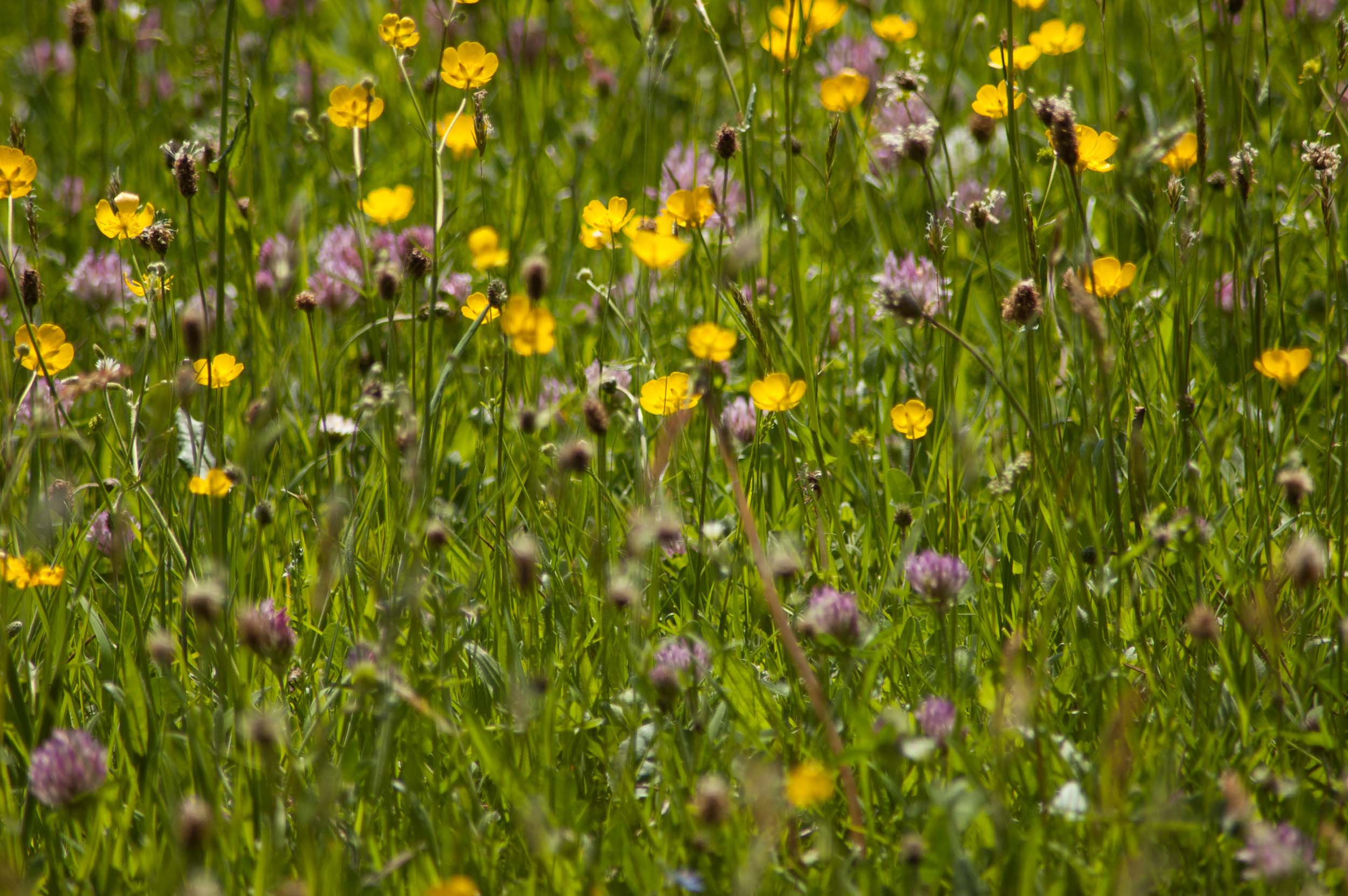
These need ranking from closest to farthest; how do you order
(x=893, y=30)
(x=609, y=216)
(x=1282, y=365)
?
1. (x=1282, y=365)
2. (x=609, y=216)
3. (x=893, y=30)

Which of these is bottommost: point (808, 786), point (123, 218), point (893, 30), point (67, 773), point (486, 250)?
point (67, 773)

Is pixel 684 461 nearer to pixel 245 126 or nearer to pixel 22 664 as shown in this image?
pixel 245 126

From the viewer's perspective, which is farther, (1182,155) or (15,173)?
(1182,155)

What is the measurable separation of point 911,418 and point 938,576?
0.46 meters

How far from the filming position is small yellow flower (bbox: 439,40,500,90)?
163 centimetres

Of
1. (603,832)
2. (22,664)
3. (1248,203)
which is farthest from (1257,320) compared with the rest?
(22,664)

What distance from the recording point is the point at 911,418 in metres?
1.67

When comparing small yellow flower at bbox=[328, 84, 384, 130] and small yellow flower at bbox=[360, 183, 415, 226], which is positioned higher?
small yellow flower at bbox=[328, 84, 384, 130]

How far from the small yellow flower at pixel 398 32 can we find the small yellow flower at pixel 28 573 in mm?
767

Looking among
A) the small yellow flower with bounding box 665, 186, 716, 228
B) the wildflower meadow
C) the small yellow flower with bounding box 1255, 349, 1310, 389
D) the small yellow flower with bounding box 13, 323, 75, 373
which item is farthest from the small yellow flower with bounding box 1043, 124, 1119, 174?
the small yellow flower with bounding box 13, 323, 75, 373

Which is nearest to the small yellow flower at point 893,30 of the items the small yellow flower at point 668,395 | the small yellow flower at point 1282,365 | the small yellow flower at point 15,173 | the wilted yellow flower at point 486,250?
the small yellow flower at point 668,395

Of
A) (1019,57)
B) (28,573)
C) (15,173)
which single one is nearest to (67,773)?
(28,573)

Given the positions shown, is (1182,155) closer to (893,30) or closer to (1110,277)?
(1110,277)

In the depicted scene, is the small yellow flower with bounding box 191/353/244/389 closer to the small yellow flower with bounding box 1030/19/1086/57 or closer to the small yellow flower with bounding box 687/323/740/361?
the small yellow flower with bounding box 687/323/740/361
